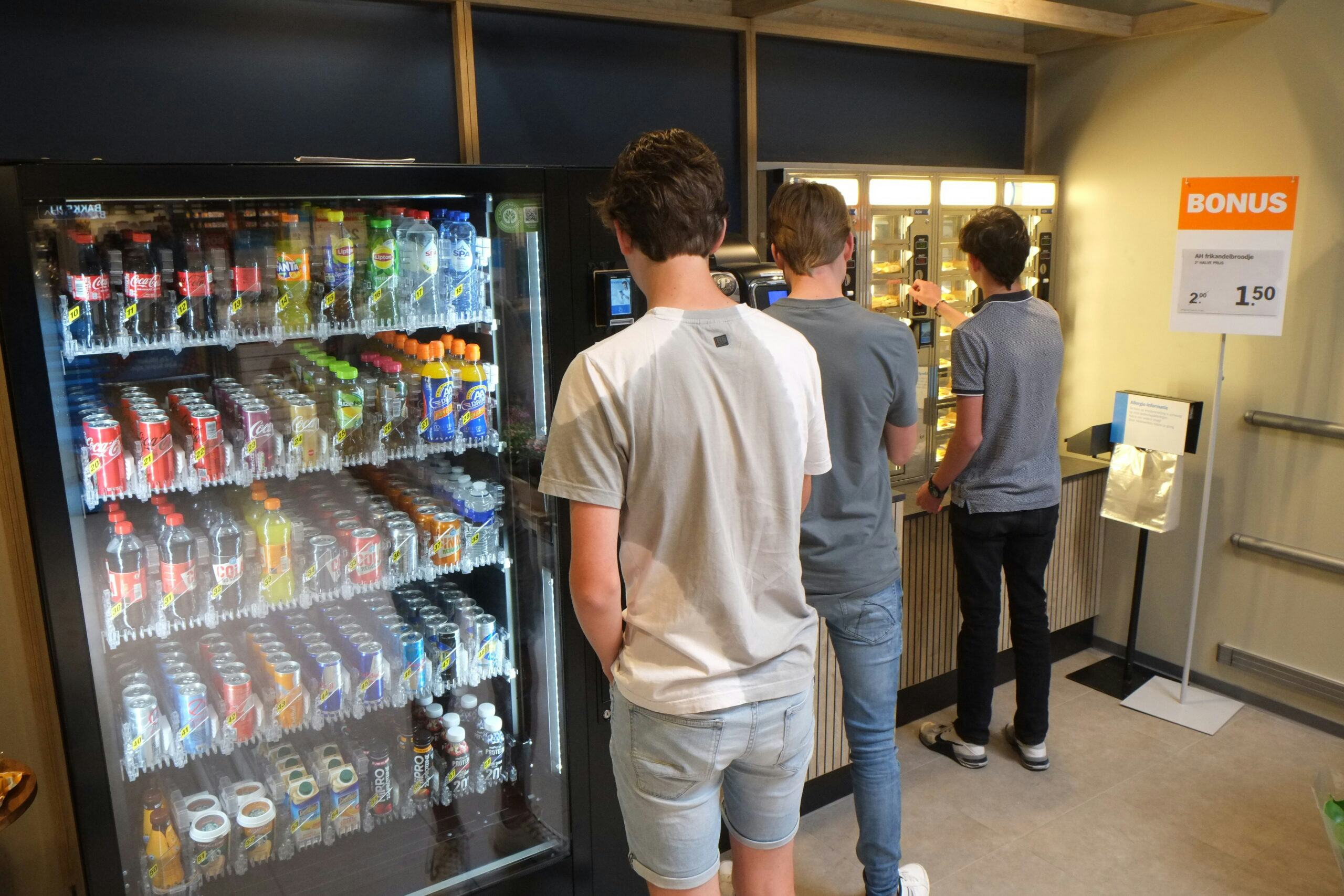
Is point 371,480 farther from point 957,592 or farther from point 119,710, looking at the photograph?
point 957,592

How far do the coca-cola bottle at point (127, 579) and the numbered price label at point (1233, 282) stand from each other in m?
3.27

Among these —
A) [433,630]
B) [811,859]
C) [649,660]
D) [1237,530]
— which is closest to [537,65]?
[433,630]

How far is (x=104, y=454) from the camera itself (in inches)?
77.7

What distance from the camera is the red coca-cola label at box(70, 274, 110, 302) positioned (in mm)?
1902

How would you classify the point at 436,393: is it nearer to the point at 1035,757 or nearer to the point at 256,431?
the point at 256,431

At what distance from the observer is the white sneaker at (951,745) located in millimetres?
3439

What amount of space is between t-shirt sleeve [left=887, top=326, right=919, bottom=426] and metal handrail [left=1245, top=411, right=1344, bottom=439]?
6.81ft

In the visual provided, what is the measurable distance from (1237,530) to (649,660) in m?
3.14

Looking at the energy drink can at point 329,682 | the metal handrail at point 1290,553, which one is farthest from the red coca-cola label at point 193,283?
the metal handrail at point 1290,553

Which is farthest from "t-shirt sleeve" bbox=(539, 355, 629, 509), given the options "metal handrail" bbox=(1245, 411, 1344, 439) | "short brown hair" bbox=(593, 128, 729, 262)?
"metal handrail" bbox=(1245, 411, 1344, 439)

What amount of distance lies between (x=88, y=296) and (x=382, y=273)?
60 cm

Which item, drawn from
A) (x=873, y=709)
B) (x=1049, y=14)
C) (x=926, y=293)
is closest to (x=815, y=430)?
(x=873, y=709)

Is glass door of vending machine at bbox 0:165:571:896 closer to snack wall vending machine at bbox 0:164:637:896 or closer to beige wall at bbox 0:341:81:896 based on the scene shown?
snack wall vending machine at bbox 0:164:637:896

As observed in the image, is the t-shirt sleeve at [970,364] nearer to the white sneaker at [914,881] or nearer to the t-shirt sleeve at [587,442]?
the white sneaker at [914,881]
